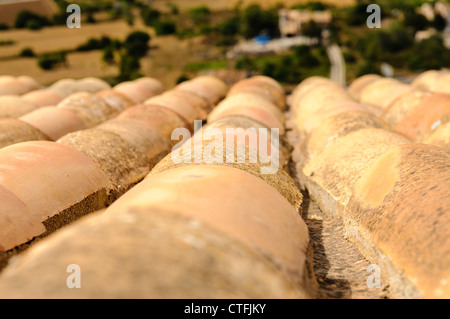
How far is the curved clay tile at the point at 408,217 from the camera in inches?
130

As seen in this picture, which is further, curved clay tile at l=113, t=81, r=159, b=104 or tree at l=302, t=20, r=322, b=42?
tree at l=302, t=20, r=322, b=42

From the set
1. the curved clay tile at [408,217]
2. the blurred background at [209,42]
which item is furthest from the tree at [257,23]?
the curved clay tile at [408,217]

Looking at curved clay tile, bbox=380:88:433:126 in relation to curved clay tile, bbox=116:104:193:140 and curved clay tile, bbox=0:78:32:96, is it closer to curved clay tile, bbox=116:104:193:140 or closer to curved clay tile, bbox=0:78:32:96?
curved clay tile, bbox=116:104:193:140

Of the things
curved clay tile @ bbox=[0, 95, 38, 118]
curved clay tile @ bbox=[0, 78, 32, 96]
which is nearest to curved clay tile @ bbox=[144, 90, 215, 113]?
curved clay tile @ bbox=[0, 95, 38, 118]

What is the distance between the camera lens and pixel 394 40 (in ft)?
145

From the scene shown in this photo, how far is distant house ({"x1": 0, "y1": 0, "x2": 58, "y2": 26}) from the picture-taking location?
52.4m

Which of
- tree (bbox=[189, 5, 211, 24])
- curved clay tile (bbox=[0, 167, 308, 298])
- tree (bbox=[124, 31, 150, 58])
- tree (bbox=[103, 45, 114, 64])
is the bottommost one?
curved clay tile (bbox=[0, 167, 308, 298])

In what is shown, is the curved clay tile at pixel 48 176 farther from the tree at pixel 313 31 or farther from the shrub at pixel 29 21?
the shrub at pixel 29 21

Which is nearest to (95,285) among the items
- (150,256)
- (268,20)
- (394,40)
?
(150,256)

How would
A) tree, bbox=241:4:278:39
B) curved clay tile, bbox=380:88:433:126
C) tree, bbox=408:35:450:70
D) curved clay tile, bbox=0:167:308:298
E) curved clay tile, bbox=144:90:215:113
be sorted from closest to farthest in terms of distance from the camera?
1. curved clay tile, bbox=0:167:308:298
2. curved clay tile, bbox=380:88:433:126
3. curved clay tile, bbox=144:90:215:113
4. tree, bbox=408:35:450:70
5. tree, bbox=241:4:278:39

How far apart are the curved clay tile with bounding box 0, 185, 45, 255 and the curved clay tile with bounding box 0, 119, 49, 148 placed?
3208mm

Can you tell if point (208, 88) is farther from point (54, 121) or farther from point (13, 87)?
point (13, 87)

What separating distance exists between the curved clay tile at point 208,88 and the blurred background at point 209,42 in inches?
649
